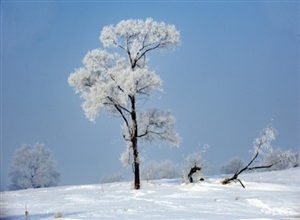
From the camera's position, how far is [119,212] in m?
8.80

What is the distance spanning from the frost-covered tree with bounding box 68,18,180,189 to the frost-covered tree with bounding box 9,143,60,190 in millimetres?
26388

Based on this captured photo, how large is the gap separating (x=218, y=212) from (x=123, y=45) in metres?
11.6

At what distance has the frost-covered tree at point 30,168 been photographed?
41.9 meters

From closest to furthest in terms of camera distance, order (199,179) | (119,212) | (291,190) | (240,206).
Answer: (119,212)
(240,206)
(291,190)
(199,179)

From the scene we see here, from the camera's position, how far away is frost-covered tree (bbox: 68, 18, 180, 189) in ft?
58.1

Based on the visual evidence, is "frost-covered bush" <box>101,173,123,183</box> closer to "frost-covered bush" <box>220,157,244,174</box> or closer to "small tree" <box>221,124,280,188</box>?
"frost-covered bush" <box>220,157,244,174</box>

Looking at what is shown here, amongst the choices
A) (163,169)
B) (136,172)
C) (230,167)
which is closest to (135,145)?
(136,172)

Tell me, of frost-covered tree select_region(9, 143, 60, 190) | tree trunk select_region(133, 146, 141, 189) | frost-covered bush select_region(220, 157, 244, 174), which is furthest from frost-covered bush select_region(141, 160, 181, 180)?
tree trunk select_region(133, 146, 141, 189)

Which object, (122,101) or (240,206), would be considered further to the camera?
(122,101)

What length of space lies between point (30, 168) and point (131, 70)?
96.2 ft

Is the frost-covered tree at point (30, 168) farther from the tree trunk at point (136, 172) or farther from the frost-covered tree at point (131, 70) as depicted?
the tree trunk at point (136, 172)

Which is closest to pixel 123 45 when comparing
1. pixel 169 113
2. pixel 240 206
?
pixel 169 113

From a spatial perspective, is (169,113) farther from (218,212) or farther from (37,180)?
(37,180)

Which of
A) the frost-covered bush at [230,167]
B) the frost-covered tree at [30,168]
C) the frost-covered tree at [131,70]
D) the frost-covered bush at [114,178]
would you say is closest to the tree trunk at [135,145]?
the frost-covered tree at [131,70]
